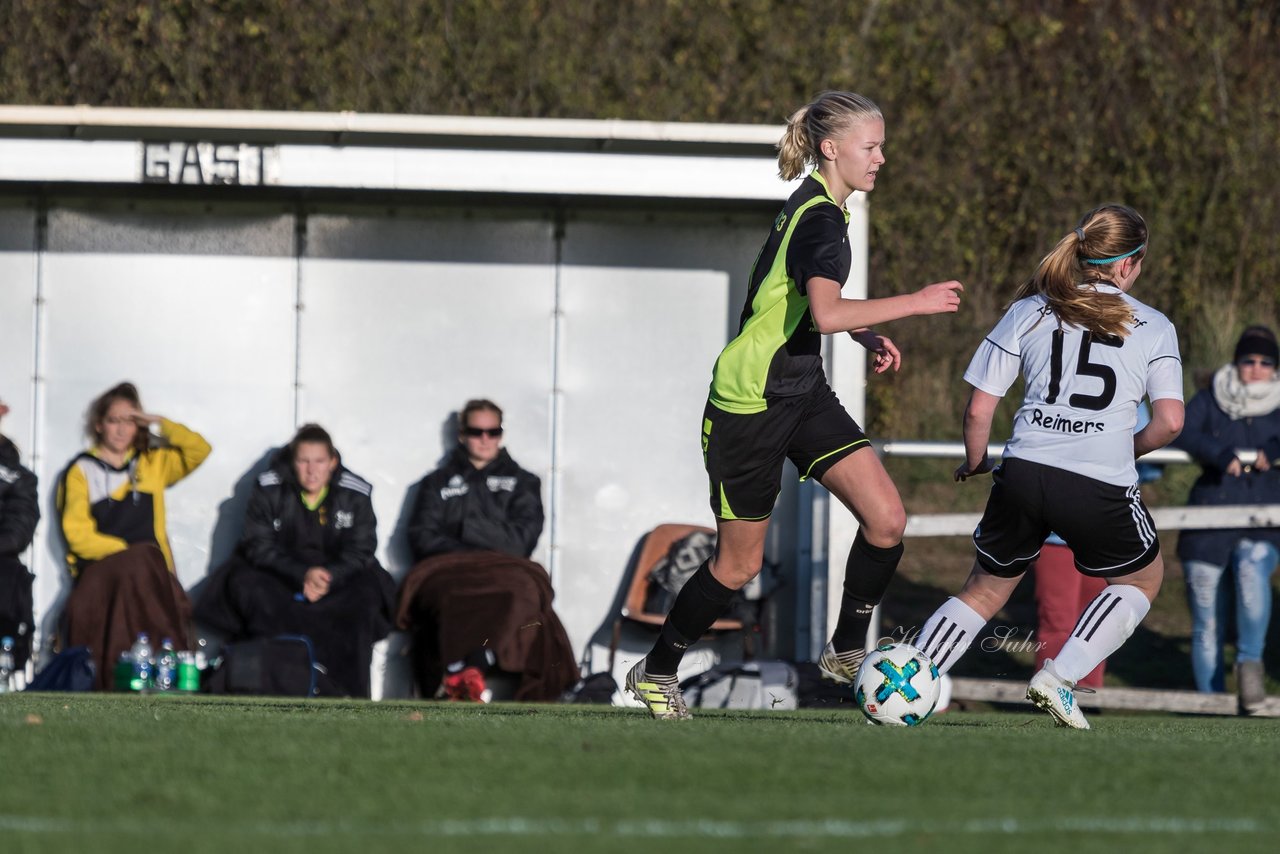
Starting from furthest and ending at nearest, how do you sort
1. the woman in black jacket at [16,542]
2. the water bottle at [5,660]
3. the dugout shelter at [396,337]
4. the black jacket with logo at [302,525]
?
the dugout shelter at [396,337], the black jacket with logo at [302,525], the woman in black jacket at [16,542], the water bottle at [5,660]

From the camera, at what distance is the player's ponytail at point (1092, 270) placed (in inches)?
212

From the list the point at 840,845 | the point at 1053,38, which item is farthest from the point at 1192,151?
the point at 840,845

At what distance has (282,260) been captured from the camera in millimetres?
10047

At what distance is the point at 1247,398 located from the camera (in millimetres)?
9633

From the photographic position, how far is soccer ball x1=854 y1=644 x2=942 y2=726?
5383 mm

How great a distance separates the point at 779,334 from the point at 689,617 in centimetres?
90

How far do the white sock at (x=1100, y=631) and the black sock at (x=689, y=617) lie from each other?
1.03 metres

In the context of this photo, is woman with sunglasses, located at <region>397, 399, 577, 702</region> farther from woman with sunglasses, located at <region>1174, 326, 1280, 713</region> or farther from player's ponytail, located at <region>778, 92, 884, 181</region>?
player's ponytail, located at <region>778, 92, 884, 181</region>

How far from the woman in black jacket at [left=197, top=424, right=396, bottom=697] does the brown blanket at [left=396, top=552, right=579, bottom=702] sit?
214 mm

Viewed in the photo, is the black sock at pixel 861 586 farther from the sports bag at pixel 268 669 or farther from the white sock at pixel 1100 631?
the sports bag at pixel 268 669

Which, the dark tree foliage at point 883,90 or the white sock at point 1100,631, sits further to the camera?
the dark tree foliage at point 883,90

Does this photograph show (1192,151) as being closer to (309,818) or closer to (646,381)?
(646,381)

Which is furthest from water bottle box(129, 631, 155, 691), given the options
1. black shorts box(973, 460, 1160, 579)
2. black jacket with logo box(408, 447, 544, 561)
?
black shorts box(973, 460, 1160, 579)

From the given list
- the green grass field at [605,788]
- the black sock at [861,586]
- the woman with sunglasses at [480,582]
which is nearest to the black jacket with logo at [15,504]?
the woman with sunglasses at [480,582]
